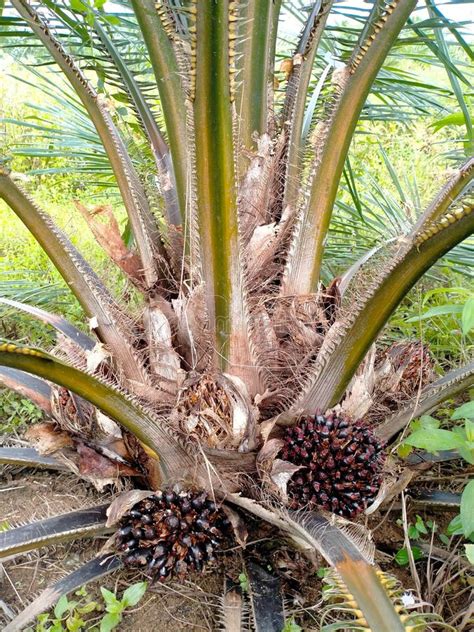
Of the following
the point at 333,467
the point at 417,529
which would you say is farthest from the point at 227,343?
the point at 417,529

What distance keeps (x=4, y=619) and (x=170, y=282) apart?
34.3 inches

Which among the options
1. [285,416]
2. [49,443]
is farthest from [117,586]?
[285,416]

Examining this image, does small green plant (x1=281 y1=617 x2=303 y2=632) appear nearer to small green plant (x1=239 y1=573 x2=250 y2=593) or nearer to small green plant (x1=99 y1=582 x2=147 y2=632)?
small green plant (x1=239 y1=573 x2=250 y2=593)

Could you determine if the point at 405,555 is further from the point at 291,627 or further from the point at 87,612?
the point at 87,612

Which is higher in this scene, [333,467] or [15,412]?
[333,467]

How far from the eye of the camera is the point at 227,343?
133 centimetres

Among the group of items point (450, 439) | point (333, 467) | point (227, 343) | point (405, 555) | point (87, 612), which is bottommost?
point (87, 612)

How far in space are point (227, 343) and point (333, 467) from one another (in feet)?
1.17

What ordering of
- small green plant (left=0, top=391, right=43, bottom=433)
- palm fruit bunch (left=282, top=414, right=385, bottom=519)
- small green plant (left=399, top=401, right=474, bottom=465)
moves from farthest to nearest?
small green plant (left=0, top=391, right=43, bottom=433), palm fruit bunch (left=282, top=414, right=385, bottom=519), small green plant (left=399, top=401, right=474, bottom=465)

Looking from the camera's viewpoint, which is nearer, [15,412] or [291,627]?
[291,627]

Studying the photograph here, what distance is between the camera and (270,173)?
1.57 meters

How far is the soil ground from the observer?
128 centimetres

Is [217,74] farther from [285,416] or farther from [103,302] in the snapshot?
[285,416]

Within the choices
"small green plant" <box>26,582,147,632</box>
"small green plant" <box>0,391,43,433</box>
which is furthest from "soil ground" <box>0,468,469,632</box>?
"small green plant" <box>0,391,43,433</box>
